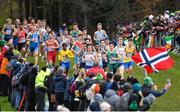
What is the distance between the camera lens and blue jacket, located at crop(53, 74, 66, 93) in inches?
769

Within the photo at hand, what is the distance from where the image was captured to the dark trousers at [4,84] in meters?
23.7

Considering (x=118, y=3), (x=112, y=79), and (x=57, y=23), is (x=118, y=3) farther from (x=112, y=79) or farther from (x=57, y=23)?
(x=112, y=79)

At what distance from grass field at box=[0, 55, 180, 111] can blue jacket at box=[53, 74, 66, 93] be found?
108 inches

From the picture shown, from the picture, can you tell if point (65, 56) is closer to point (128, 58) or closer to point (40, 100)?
point (128, 58)

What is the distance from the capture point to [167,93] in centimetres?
2481

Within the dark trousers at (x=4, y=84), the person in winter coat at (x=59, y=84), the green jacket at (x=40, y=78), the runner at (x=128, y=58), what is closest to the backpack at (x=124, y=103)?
the person in winter coat at (x=59, y=84)

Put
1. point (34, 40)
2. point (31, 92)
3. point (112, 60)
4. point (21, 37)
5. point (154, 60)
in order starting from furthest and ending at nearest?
1. point (21, 37)
2. point (34, 40)
3. point (112, 60)
4. point (31, 92)
5. point (154, 60)

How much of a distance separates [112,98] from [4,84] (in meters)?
9.29

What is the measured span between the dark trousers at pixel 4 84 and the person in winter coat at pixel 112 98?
864 centimetres

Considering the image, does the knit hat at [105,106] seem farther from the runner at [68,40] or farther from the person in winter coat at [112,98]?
the runner at [68,40]

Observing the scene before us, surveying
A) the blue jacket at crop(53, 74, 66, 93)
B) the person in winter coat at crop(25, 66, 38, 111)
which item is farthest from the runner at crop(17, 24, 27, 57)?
the blue jacket at crop(53, 74, 66, 93)

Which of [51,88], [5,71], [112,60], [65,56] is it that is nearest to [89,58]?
[112,60]

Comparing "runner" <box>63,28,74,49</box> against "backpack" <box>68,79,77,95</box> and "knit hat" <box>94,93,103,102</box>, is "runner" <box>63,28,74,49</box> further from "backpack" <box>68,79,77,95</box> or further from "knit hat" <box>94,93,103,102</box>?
"knit hat" <box>94,93,103,102</box>

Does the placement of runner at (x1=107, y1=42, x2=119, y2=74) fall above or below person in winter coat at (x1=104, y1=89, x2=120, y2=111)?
above
